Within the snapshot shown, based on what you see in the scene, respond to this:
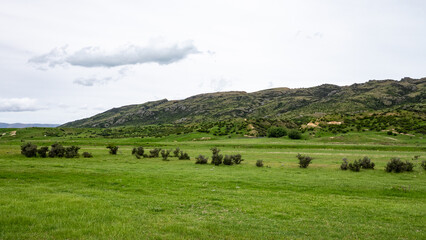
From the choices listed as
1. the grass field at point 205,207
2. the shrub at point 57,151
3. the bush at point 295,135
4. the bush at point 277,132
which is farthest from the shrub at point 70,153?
the bush at point 277,132

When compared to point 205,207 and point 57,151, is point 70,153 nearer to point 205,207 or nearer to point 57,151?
point 57,151

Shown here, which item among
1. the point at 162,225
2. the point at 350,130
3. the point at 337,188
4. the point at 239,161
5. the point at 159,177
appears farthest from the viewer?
the point at 350,130

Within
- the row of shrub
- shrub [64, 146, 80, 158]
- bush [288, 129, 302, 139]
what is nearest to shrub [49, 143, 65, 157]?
the row of shrub

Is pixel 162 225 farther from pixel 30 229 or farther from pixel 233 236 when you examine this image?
pixel 30 229

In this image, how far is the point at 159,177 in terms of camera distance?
862 inches

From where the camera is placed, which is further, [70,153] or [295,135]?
[295,135]

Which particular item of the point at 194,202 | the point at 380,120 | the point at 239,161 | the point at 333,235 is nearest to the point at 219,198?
the point at 194,202

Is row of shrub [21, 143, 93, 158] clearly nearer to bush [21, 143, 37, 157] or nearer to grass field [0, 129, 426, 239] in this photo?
bush [21, 143, 37, 157]

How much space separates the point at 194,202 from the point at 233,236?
17.3 feet

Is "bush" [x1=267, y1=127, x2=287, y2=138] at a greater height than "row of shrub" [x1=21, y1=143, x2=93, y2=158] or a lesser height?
greater

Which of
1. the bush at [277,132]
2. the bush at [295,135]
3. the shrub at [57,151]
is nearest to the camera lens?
the shrub at [57,151]

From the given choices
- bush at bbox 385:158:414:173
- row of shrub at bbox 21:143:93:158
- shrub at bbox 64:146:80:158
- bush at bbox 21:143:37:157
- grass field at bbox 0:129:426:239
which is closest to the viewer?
grass field at bbox 0:129:426:239

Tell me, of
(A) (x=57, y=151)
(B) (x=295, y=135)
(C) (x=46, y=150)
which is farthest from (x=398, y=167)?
(B) (x=295, y=135)

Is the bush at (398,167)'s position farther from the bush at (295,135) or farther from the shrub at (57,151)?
the bush at (295,135)
